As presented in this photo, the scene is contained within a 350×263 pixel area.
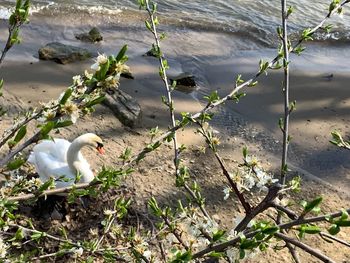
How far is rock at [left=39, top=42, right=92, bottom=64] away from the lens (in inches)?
342

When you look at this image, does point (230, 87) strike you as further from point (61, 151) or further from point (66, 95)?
point (66, 95)

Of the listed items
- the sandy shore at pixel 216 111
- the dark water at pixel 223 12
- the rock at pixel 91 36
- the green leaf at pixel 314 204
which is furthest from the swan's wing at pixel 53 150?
the dark water at pixel 223 12

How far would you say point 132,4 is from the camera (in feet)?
44.5

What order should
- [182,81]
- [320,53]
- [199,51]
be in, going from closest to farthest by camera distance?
[182,81] < [199,51] < [320,53]

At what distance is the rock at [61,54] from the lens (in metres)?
8.70

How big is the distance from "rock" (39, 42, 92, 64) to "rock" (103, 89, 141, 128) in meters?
1.90

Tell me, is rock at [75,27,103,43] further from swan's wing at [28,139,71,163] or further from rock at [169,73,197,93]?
swan's wing at [28,139,71,163]

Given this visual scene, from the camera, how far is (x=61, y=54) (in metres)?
8.73

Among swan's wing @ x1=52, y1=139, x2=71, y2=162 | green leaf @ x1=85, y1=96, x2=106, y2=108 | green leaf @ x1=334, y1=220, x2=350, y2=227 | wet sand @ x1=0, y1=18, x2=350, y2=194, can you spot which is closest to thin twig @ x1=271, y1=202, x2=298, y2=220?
green leaf @ x1=334, y1=220, x2=350, y2=227

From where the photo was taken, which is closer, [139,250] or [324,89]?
[139,250]

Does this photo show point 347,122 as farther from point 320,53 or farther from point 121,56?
point 121,56

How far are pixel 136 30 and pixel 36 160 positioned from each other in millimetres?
7554

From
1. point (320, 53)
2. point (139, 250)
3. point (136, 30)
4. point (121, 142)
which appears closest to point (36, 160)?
point (121, 142)

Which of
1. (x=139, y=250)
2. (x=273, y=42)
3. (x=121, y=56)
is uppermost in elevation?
(x=121, y=56)
